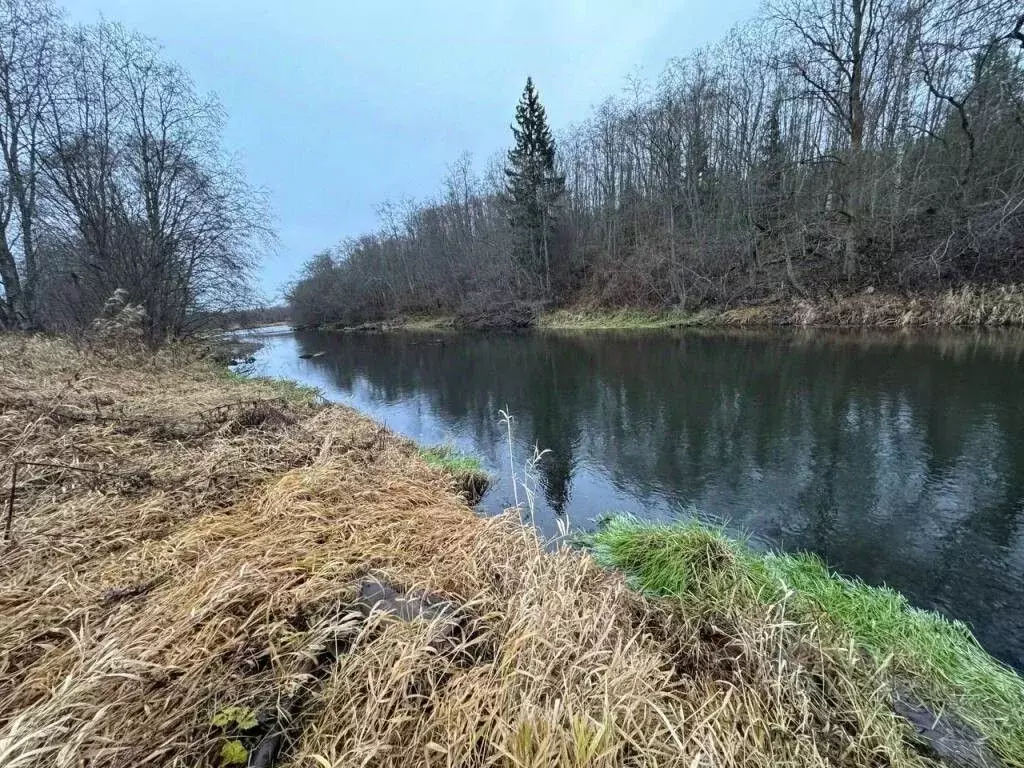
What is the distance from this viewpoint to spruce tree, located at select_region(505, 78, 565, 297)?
115 feet

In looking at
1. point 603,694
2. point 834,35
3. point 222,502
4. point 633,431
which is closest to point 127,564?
point 222,502

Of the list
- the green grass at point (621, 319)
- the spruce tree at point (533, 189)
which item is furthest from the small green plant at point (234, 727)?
the spruce tree at point (533, 189)

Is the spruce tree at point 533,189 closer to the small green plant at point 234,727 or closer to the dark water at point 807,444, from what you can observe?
the dark water at point 807,444

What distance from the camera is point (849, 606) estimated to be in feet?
11.1

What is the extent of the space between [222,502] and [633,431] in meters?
7.32

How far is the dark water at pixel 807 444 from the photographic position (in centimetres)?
445

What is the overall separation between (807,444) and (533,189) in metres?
33.2

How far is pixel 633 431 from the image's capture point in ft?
29.2

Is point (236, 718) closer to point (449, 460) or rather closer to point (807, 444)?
point (449, 460)

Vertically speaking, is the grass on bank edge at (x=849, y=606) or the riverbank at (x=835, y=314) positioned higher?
the riverbank at (x=835, y=314)

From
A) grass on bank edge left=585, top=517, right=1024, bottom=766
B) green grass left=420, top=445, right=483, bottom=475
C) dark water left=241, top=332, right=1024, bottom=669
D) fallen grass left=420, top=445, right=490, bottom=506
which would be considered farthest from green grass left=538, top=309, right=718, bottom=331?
grass on bank edge left=585, top=517, right=1024, bottom=766

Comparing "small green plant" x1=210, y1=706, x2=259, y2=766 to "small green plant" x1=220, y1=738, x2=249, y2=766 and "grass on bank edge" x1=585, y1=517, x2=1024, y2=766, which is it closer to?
"small green plant" x1=220, y1=738, x2=249, y2=766

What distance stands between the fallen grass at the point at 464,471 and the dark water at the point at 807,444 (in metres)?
0.25

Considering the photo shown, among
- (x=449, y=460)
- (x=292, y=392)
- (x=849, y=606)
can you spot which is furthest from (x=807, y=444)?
(x=292, y=392)
